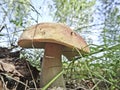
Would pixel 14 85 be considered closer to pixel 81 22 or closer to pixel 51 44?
pixel 51 44

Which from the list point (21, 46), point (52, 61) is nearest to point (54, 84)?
point (52, 61)

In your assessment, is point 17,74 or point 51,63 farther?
point 51,63

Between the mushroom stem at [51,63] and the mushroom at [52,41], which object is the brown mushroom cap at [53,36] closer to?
the mushroom at [52,41]

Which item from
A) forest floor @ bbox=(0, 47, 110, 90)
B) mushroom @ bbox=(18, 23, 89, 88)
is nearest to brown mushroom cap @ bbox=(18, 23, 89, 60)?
mushroom @ bbox=(18, 23, 89, 88)

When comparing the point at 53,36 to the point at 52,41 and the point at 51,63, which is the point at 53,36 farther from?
the point at 51,63

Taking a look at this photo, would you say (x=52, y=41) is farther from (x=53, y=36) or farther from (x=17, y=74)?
(x=17, y=74)

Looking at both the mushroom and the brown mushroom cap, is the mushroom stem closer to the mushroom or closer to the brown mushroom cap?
the mushroom

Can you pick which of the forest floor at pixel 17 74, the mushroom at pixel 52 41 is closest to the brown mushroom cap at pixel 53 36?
the mushroom at pixel 52 41

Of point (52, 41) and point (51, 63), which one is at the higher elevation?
point (52, 41)

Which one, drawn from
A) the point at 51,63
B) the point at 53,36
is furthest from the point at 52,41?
the point at 51,63
